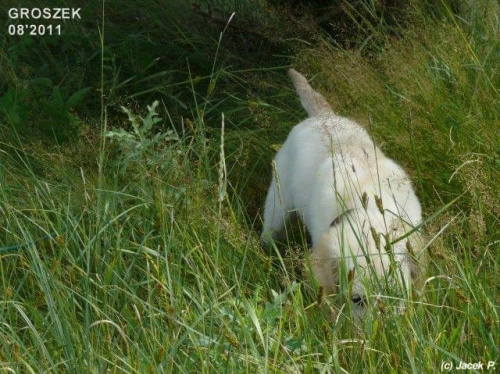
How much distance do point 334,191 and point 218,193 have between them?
39cm

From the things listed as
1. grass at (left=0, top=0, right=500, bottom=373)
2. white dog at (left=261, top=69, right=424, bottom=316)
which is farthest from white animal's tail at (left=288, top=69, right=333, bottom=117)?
grass at (left=0, top=0, right=500, bottom=373)

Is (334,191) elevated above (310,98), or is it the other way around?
(310,98)

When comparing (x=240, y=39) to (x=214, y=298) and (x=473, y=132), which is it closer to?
(x=473, y=132)

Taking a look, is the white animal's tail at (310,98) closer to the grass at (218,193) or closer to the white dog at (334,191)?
the white dog at (334,191)

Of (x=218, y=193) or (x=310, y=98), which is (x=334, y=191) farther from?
(x=310, y=98)

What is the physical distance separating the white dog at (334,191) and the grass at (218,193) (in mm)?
80

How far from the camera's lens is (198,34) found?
4898 mm

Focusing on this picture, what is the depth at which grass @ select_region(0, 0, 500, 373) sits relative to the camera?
6.84ft

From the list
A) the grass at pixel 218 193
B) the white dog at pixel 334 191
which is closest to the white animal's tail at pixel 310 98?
the white dog at pixel 334 191

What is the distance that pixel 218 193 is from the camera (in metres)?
2.40

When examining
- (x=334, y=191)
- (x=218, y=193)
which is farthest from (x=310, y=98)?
(x=218, y=193)

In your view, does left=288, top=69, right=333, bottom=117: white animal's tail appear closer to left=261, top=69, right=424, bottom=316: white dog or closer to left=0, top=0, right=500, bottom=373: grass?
left=261, top=69, right=424, bottom=316: white dog

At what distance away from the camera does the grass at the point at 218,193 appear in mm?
2086

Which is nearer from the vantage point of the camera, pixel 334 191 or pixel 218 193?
pixel 218 193
